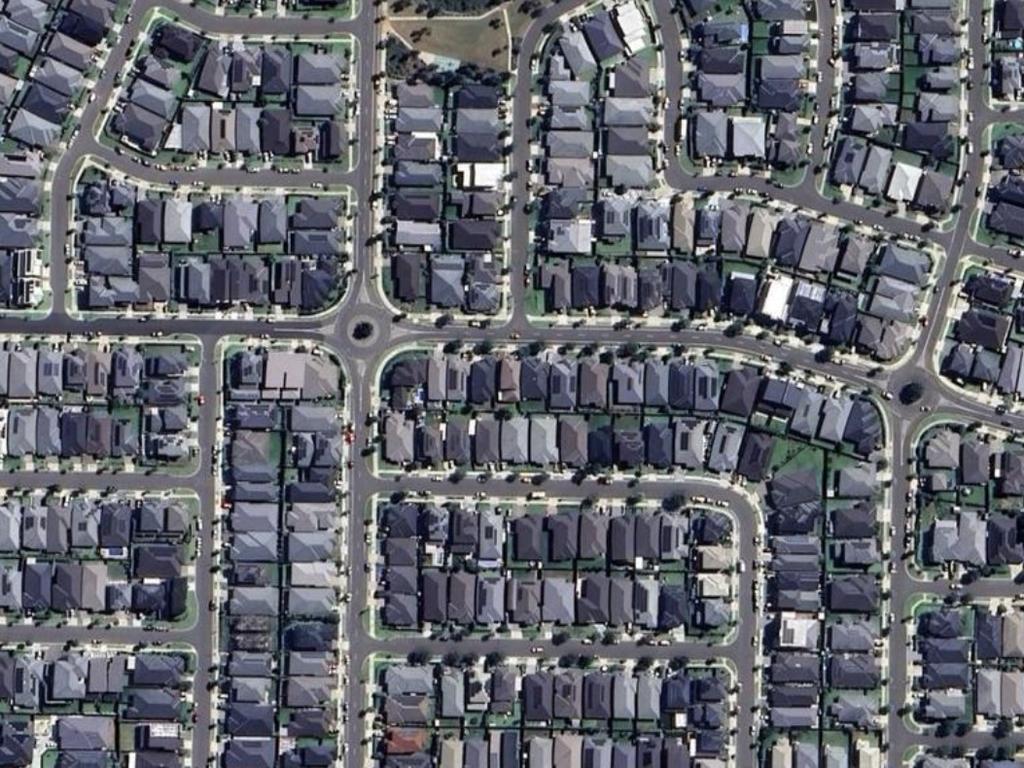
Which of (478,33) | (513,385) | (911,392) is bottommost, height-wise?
(911,392)

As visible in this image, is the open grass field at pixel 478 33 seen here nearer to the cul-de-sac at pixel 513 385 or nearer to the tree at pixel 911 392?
the cul-de-sac at pixel 513 385

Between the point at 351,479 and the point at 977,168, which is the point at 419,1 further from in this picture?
the point at 977,168

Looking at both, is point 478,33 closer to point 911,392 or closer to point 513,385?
point 513,385

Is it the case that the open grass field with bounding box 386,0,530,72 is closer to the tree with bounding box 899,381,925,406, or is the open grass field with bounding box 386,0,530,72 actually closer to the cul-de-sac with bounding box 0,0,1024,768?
the cul-de-sac with bounding box 0,0,1024,768

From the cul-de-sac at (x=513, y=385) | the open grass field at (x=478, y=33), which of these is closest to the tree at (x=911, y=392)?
the cul-de-sac at (x=513, y=385)

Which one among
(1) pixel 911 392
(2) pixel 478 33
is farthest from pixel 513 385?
(1) pixel 911 392

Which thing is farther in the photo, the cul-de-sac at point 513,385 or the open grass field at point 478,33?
the open grass field at point 478,33

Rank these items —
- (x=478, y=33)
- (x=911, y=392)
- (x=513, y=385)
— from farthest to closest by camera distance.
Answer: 1. (x=478, y=33)
2. (x=513, y=385)
3. (x=911, y=392)

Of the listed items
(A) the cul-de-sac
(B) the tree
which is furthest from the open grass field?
(B) the tree
